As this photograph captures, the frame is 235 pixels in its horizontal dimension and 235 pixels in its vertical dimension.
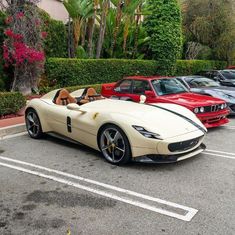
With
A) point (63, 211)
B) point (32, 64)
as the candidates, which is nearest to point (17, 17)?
point (32, 64)

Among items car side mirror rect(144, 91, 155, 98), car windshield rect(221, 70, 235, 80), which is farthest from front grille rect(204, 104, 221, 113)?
car windshield rect(221, 70, 235, 80)

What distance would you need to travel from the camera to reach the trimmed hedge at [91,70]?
1191 centimetres

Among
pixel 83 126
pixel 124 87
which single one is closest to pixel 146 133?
pixel 83 126

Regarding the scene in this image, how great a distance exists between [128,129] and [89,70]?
8.63 meters

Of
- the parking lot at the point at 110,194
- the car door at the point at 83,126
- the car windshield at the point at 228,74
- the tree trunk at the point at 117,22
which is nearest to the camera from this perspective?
the parking lot at the point at 110,194

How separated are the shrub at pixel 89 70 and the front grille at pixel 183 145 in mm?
7872

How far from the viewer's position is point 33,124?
21.9ft

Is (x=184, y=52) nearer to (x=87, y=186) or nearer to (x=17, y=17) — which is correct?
(x=17, y=17)

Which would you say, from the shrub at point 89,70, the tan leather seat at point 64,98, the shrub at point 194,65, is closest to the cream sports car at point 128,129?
the tan leather seat at point 64,98

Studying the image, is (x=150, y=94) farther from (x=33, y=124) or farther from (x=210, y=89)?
(x=33, y=124)

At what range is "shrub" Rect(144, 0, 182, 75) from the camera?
1689cm

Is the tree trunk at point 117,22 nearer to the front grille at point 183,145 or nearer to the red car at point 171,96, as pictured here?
the red car at point 171,96

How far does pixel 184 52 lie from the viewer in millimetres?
24438

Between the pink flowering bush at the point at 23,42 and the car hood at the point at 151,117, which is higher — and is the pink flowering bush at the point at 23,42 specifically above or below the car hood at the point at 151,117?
above
